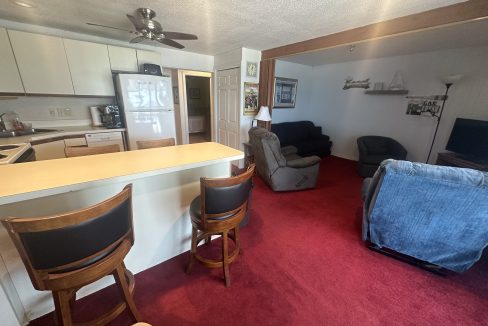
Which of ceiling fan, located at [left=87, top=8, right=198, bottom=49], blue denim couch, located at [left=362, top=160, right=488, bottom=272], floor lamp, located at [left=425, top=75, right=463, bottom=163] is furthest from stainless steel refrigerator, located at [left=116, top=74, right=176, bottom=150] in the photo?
floor lamp, located at [left=425, top=75, right=463, bottom=163]

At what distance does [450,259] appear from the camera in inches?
Result: 66.2

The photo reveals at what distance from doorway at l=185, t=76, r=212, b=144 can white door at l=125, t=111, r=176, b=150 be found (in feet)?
10.2

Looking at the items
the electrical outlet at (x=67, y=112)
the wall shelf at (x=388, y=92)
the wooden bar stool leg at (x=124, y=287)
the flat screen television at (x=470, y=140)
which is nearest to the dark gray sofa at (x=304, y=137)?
the wall shelf at (x=388, y=92)

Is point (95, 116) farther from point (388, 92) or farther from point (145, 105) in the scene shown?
point (388, 92)

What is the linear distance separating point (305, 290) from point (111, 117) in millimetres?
3593

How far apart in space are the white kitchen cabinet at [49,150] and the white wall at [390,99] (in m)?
4.26

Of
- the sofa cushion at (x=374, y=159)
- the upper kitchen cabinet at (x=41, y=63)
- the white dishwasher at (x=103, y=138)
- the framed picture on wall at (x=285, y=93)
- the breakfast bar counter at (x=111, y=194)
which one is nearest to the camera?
the breakfast bar counter at (x=111, y=194)

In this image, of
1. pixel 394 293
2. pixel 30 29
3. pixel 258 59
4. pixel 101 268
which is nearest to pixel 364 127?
pixel 258 59

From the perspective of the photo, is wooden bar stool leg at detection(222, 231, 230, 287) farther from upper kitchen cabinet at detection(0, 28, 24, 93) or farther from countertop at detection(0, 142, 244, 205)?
upper kitchen cabinet at detection(0, 28, 24, 93)

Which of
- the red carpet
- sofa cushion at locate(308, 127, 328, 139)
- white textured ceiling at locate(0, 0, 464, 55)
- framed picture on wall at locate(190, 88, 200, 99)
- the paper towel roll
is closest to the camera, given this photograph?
the red carpet

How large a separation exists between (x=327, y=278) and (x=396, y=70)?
4.46 meters

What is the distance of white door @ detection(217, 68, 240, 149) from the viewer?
3.97 meters

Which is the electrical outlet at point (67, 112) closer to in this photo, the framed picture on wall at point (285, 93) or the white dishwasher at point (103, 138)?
the white dishwasher at point (103, 138)

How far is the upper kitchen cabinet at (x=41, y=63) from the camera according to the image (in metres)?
2.55
